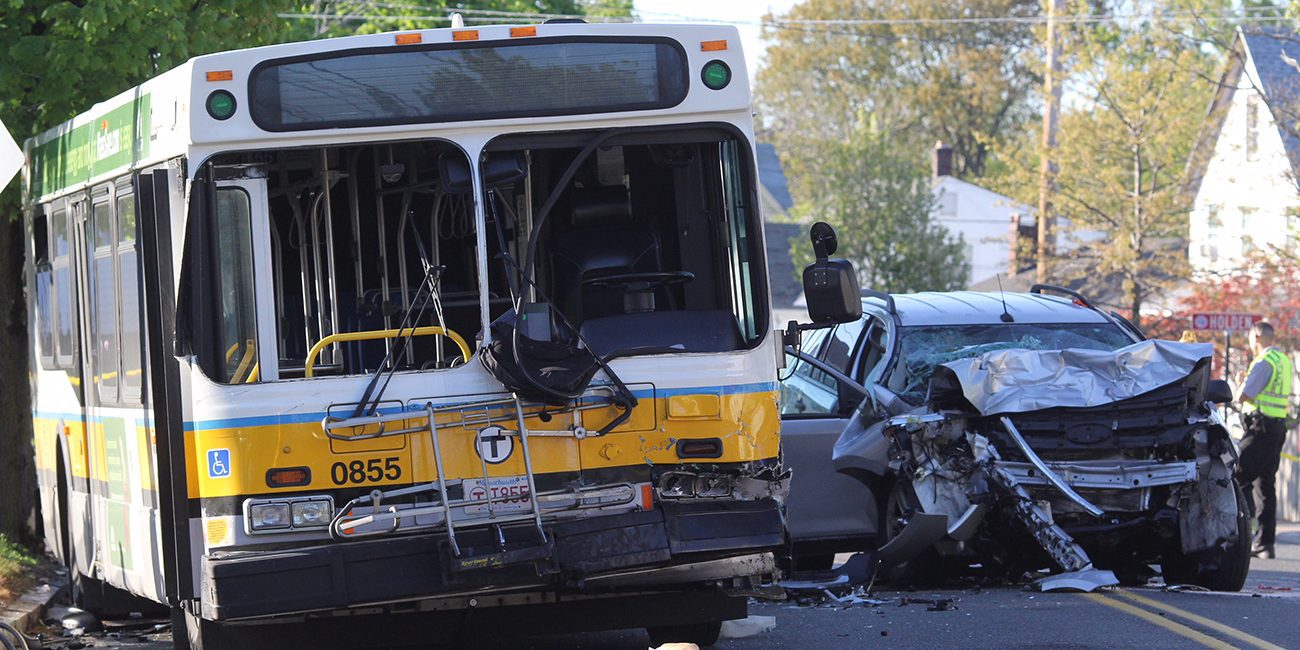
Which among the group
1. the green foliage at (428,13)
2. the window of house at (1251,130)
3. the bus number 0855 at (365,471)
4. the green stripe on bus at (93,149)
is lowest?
the bus number 0855 at (365,471)

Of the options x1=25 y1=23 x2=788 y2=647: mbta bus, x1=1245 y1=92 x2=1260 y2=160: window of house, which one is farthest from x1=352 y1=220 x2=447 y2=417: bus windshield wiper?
x1=1245 y1=92 x2=1260 y2=160: window of house

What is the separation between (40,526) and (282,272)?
24.5 ft

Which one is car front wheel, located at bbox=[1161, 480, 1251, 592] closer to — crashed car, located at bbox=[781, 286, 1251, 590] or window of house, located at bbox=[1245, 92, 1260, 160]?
crashed car, located at bbox=[781, 286, 1251, 590]

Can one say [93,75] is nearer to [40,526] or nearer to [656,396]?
[40,526]

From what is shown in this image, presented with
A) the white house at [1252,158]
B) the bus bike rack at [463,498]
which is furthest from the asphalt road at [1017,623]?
the white house at [1252,158]

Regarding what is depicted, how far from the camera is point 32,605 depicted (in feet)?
37.8

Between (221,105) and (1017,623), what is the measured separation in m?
4.89

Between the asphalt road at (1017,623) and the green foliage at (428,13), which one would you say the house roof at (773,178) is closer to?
the green foliage at (428,13)

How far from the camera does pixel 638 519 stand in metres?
7.54

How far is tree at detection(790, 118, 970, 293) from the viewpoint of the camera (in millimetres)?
46969

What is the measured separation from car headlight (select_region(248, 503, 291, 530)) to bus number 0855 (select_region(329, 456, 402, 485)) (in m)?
0.24

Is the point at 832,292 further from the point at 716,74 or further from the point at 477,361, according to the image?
the point at 477,361

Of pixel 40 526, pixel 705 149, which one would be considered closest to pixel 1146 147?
pixel 40 526

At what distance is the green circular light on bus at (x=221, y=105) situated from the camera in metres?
7.48
